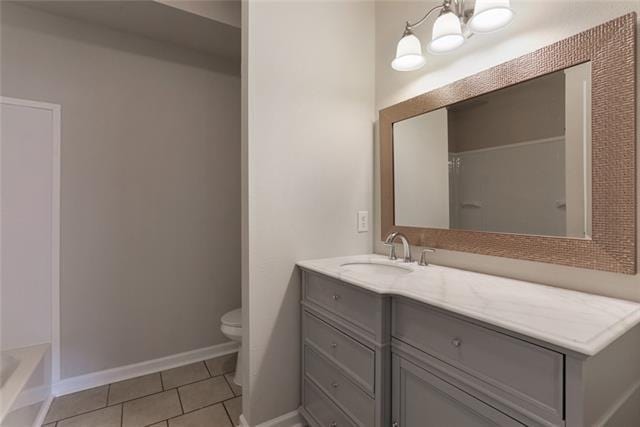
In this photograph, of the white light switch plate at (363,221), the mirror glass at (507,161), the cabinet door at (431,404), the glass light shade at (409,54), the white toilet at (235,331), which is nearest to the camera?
the cabinet door at (431,404)

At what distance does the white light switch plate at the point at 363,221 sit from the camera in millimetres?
1866

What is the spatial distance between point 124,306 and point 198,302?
0.49 m

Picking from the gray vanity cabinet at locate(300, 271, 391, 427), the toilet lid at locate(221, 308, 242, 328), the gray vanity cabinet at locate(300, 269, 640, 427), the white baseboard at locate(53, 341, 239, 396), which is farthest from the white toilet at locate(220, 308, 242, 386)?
the gray vanity cabinet at locate(300, 269, 640, 427)

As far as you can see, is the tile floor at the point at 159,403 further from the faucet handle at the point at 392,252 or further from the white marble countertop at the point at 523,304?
the faucet handle at the point at 392,252

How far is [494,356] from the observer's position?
0.80 meters

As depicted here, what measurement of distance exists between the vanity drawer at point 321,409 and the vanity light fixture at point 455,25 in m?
1.64

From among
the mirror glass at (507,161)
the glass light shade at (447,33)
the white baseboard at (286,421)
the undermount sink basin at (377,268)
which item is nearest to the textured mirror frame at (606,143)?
the mirror glass at (507,161)

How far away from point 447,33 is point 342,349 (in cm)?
141

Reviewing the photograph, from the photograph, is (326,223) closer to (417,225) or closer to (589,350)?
(417,225)

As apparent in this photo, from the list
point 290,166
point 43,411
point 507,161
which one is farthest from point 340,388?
point 43,411

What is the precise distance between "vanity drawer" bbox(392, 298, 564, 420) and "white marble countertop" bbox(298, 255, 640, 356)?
44 mm

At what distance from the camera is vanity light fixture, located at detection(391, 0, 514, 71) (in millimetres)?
1151

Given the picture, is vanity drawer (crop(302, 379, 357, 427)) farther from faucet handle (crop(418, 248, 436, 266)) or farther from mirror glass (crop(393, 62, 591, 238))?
mirror glass (crop(393, 62, 591, 238))

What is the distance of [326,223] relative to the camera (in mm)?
1728
